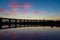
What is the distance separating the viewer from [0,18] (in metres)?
79.8
